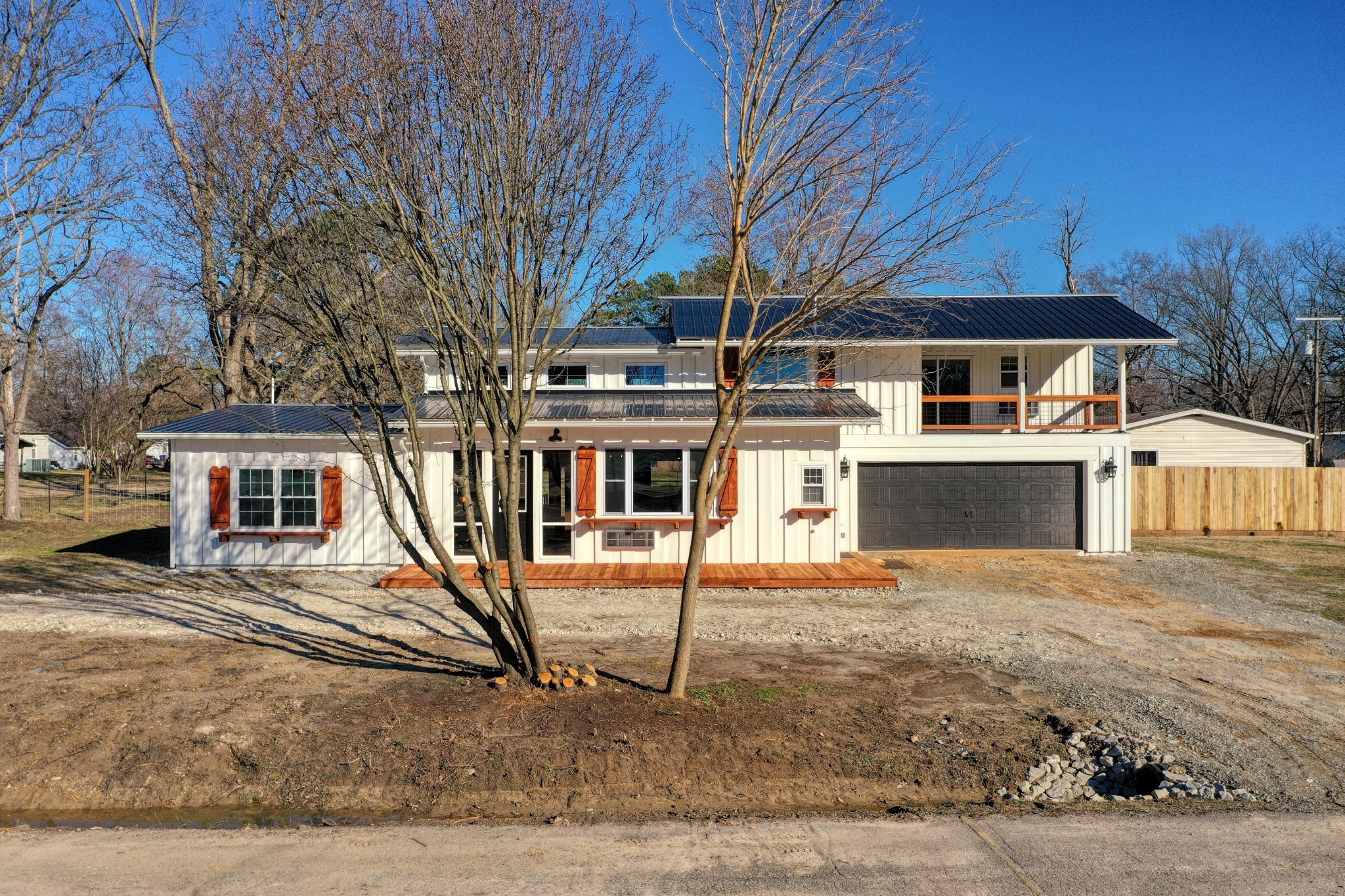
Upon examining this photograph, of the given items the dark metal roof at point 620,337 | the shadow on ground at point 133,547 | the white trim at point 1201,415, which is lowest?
the shadow on ground at point 133,547

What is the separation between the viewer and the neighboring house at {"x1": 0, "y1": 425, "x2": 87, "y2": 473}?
4588 centimetres

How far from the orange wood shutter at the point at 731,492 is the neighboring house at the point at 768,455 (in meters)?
0.03

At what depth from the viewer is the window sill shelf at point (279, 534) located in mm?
12523

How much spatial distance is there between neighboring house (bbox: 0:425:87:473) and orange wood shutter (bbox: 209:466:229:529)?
123ft

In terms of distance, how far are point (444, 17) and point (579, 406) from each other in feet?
27.1

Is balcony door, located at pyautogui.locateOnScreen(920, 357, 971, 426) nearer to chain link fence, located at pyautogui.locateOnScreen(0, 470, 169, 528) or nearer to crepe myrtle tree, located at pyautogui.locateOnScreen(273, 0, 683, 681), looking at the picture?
crepe myrtle tree, located at pyautogui.locateOnScreen(273, 0, 683, 681)

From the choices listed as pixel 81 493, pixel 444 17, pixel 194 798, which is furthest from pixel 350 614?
pixel 81 493

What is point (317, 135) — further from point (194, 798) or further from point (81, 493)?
point (81, 493)

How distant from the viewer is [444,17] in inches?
214

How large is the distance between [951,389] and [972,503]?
2.58 metres

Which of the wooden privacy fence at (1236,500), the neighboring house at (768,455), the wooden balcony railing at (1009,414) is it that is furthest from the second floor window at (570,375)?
the wooden privacy fence at (1236,500)

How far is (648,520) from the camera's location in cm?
1241

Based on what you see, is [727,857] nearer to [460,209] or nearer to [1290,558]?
[460,209]

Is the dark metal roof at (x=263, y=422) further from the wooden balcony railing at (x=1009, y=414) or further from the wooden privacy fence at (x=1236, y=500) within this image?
the wooden privacy fence at (x=1236, y=500)
